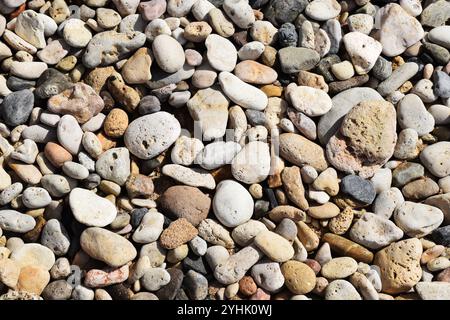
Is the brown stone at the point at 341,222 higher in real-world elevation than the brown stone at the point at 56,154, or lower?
higher

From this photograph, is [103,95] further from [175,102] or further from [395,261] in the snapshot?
[395,261]

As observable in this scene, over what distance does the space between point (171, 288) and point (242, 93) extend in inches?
29.7

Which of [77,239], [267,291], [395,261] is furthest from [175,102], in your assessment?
[395,261]

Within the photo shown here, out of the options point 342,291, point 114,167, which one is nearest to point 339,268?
point 342,291

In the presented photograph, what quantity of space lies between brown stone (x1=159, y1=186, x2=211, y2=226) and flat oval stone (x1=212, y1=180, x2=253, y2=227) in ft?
0.14

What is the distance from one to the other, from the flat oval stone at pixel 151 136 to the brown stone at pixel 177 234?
281 millimetres

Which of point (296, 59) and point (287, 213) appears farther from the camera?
point (296, 59)

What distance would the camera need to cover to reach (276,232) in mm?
2080

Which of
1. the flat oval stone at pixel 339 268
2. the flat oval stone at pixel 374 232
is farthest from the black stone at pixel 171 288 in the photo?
the flat oval stone at pixel 374 232

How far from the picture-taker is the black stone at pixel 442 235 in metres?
2.09

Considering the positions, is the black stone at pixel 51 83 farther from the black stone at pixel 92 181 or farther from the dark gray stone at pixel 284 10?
the dark gray stone at pixel 284 10

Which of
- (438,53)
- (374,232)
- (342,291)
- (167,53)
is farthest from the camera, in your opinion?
(438,53)

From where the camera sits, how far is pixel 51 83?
7.29 ft

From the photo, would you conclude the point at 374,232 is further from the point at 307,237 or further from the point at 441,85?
Answer: the point at 441,85
